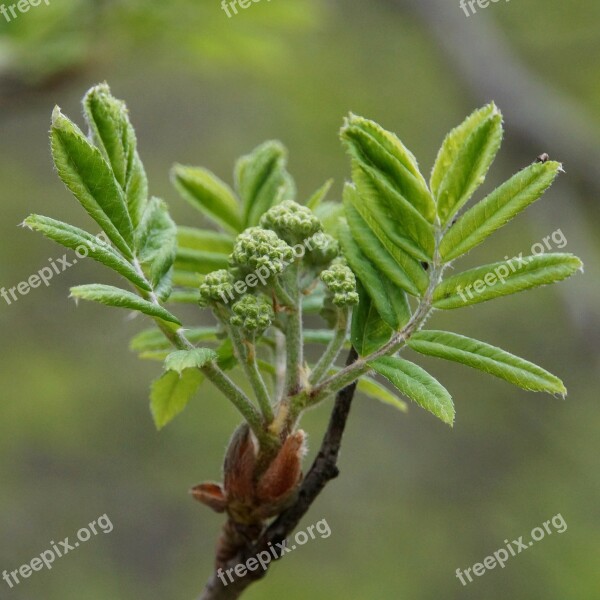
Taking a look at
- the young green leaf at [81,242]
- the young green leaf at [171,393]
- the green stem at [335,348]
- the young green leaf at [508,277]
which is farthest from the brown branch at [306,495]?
the young green leaf at [81,242]

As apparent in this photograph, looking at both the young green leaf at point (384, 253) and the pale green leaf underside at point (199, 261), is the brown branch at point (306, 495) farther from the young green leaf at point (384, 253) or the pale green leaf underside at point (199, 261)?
the pale green leaf underside at point (199, 261)

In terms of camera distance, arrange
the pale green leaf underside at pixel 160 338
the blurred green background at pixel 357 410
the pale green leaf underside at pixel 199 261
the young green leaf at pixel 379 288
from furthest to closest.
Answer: the blurred green background at pixel 357 410
the pale green leaf underside at pixel 199 261
the pale green leaf underside at pixel 160 338
the young green leaf at pixel 379 288

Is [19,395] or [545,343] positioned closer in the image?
[19,395]

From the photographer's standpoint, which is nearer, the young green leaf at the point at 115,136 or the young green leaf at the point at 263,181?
the young green leaf at the point at 115,136

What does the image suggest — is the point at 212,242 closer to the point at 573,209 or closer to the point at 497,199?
the point at 497,199

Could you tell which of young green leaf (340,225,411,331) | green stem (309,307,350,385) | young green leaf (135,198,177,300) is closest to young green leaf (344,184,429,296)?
young green leaf (340,225,411,331)

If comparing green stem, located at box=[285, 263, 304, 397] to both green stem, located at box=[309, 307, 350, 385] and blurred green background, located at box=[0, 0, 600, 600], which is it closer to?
green stem, located at box=[309, 307, 350, 385]

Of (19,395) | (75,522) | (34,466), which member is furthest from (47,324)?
(75,522)
